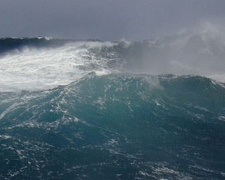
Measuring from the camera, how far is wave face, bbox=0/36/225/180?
8094cm

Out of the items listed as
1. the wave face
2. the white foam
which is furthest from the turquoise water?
the white foam

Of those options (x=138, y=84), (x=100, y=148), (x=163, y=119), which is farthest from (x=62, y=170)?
(x=138, y=84)

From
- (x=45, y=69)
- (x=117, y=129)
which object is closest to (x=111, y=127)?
(x=117, y=129)

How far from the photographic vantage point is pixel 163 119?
111125 mm

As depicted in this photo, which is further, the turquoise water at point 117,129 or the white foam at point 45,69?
the white foam at point 45,69

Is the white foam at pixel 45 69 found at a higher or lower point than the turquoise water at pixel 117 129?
higher

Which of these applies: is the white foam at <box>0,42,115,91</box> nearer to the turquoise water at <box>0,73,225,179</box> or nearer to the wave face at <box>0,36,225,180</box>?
the wave face at <box>0,36,225,180</box>

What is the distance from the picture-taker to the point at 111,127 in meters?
105

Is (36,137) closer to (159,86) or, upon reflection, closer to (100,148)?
(100,148)

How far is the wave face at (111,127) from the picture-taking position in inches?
3187

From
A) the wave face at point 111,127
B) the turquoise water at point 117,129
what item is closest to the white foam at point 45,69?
the wave face at point 111,127

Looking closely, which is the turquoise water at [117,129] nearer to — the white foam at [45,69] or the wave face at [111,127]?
the wave face at [111,127]

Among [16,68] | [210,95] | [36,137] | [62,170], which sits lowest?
[62,170]

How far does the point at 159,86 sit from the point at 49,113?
151 feet
